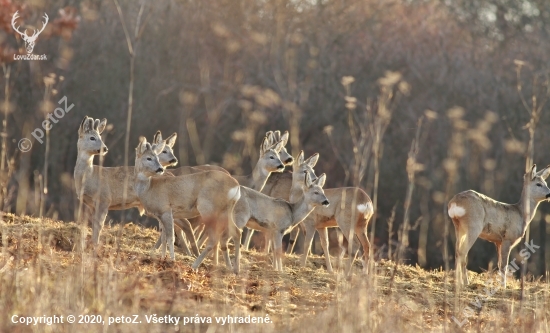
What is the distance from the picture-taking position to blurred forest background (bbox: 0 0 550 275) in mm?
25219

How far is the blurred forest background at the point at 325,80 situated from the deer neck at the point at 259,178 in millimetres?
8186

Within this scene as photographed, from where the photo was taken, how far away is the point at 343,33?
30.0 metres

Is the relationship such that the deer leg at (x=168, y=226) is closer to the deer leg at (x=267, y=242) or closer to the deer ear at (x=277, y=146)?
the deer leg at (x=267, y=242)

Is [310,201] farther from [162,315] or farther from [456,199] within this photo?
[162,315]

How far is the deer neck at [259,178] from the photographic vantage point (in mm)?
15562

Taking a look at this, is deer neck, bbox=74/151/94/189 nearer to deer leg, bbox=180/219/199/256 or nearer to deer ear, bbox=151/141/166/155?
deer ear, bbox=151/141/166/155

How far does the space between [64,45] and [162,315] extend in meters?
19.1

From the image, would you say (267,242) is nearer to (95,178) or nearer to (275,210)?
(275,210)

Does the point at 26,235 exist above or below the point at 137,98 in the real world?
below

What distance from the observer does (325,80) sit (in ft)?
94.2

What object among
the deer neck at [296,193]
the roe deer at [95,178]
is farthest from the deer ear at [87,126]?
the deer neck at [296,193]

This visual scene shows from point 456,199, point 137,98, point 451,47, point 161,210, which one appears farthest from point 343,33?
point 161,210

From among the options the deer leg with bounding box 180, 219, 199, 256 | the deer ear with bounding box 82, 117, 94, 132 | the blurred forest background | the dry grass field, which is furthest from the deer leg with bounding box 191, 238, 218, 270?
the blurred forest background

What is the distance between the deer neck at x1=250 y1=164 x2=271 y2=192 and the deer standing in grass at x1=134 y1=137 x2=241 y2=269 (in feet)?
10.0
